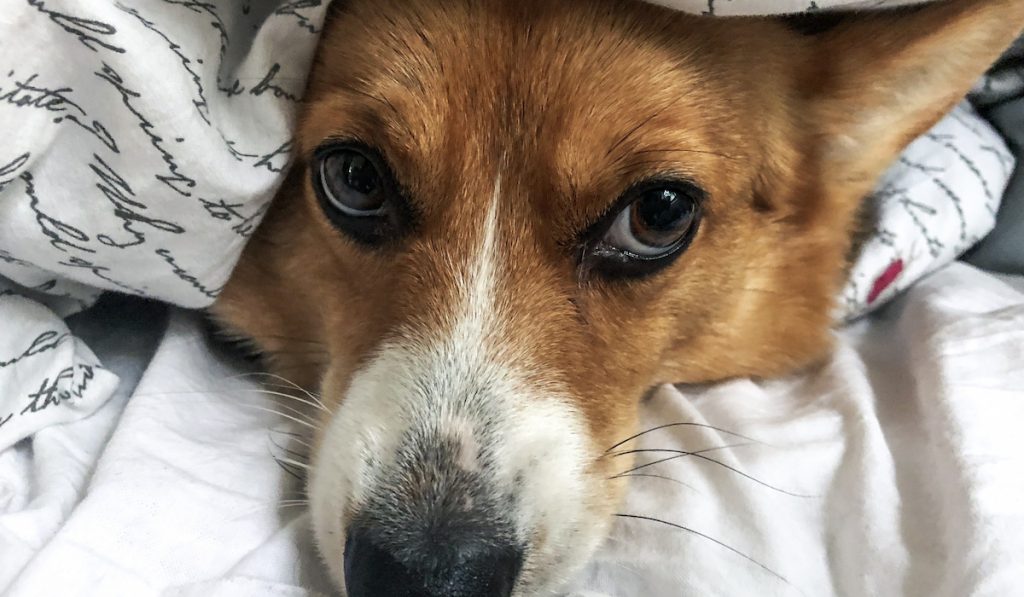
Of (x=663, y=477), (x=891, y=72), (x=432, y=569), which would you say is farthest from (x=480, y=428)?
(x=891, y=72)

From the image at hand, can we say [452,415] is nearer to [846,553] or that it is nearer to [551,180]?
[551,180]

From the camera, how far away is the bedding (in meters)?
0.94

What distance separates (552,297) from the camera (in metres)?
1.06

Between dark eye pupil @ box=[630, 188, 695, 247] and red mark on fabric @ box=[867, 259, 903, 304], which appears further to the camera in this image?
red mark on fabric @ box=[867, 259, 903, 304]

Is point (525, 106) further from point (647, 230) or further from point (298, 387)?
point (298, 387)

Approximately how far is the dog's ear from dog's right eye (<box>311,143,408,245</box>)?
64 cm

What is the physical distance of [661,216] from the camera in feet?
3.53

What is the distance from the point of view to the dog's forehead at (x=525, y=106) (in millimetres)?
1005

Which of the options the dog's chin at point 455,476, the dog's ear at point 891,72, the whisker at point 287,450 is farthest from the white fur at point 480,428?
the dog's ear at point 891,72

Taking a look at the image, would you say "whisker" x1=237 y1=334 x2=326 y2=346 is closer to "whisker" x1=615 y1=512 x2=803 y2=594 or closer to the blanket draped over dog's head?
the blanket draped over dog's head

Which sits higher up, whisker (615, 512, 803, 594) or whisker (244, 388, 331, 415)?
whisker (615, 512, 803, 594)

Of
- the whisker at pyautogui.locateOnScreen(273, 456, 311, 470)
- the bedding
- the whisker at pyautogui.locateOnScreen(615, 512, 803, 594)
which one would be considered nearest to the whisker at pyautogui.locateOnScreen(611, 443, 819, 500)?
the bedding

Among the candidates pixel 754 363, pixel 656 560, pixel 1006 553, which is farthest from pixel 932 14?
pixel 656 560

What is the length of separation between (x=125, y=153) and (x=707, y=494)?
2.69ft
